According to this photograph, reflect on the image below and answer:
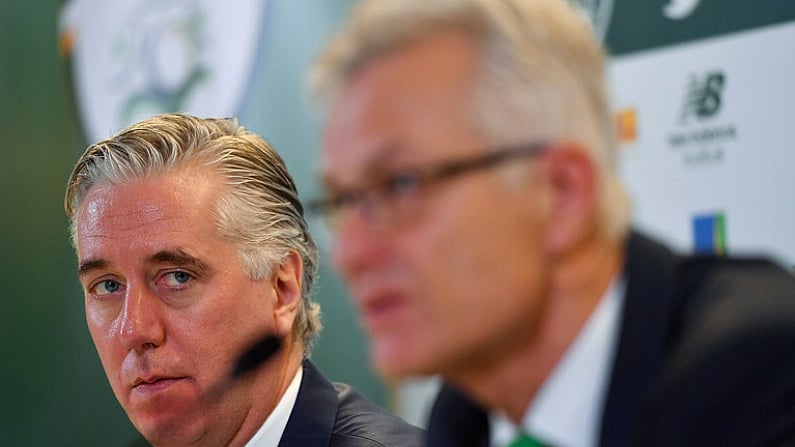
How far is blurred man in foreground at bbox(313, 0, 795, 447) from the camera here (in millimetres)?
848

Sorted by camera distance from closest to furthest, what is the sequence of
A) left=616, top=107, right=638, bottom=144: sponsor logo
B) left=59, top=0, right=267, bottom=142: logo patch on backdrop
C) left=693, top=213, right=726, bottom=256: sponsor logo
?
left=693, top=213, right=726, bottom=256: sponsor logo → left=616, top=107, right=638, bottom=144: sponsor logo → left=59, top=0, right=267, bottom=142: logo patch on backdrop

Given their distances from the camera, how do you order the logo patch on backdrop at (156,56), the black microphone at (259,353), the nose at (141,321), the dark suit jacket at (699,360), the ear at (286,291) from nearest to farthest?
the dark suit jacket at (699,360) < the black microphone at (259,353) < the nose at (141,321) < the ear at (286,291) < the logo patch on backdrop at (156,56)

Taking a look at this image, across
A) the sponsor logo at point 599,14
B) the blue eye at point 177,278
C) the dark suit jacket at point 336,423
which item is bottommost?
the dark suit jacket at point 336,423

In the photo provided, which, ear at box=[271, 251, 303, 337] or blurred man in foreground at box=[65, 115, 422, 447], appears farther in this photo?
ear at box=[271, 251, 303, 337]

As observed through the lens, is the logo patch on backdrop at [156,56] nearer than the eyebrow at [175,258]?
No

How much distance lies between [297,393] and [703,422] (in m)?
0.97

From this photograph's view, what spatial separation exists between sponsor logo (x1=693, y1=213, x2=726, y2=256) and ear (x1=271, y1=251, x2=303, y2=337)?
803mm

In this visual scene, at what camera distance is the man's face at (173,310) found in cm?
162

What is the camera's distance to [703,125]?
82.0 inches

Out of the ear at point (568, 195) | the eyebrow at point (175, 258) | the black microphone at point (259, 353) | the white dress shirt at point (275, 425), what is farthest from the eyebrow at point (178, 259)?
the ear at point (568, 195)

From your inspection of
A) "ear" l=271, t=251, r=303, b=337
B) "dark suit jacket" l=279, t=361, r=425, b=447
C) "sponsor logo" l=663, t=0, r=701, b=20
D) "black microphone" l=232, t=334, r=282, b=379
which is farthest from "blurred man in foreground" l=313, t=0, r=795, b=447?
"sponsor logo" l=663, t=0, r=701, b=20

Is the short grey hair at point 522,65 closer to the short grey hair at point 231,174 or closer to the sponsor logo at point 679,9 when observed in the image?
the short grey hair at point 231,174

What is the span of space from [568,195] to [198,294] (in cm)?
91

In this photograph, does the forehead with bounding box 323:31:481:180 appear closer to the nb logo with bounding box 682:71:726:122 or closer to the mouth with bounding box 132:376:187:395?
the mouth with bounding box 132:376:187:395
